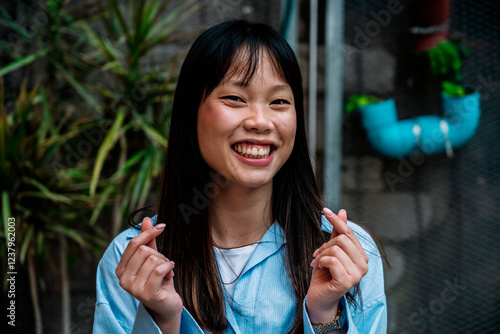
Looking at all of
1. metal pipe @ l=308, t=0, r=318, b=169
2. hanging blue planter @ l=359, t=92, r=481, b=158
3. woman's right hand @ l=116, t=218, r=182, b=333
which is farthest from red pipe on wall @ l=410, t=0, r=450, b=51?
woman's right hand @ l=116, t=218, r=182, b=333

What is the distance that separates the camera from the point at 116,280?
1184mm

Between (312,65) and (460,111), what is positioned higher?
(312,65)

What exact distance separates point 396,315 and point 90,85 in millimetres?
2382

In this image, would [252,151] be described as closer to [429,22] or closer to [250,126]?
[250,126]

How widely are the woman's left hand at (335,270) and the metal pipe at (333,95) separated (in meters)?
1.77

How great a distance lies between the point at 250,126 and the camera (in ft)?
3.59

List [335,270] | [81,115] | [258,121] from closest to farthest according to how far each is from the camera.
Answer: [335,270] → [258,121] → [81,115]

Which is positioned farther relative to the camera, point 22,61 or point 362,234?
point 22,61

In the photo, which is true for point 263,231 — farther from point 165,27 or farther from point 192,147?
Result: point 165,27

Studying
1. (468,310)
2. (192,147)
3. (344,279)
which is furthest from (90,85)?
(468,310)

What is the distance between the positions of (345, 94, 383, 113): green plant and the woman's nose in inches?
72.5

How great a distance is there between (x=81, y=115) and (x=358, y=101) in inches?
65.8

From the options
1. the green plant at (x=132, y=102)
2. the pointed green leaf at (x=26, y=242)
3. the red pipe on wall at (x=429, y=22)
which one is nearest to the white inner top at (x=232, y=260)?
the green plant at (x=132, y=102)

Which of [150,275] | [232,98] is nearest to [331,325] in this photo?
[150,275]
